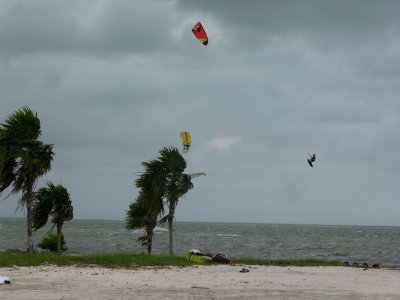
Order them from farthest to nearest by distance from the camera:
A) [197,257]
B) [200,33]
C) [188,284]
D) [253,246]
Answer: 1. [253,246]
2. [200,33]
3. [197,257]
4. [188,284]

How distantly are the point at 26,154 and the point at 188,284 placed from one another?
1142 cm

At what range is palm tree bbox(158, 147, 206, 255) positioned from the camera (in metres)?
25.3

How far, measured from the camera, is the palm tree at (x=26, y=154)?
22922 mm

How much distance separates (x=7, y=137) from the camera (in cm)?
2302

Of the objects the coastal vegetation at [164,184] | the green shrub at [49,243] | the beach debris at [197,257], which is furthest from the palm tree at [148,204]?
the green shrub at [49,243]

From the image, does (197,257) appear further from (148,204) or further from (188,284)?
(188,284)

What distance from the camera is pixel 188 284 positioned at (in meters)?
14.4

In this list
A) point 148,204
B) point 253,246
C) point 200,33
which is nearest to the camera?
point 200,33

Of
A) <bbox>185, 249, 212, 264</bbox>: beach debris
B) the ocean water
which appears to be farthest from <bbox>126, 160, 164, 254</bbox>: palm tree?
the ocean water

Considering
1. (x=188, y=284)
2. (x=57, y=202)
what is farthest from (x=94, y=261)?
(x=57, y=202)

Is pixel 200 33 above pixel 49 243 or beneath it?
above

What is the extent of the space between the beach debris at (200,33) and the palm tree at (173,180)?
19.4 ft

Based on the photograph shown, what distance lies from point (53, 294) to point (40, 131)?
43.8ft

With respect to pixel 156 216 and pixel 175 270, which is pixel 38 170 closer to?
pixel 156 216
